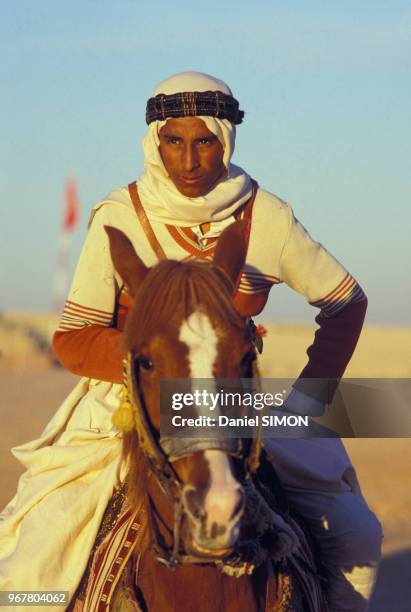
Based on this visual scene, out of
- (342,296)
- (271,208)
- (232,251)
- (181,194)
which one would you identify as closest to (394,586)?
(342,296)

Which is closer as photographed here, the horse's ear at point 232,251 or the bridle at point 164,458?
the bridle at point 164,458

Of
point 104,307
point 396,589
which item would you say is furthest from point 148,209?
point 396,589

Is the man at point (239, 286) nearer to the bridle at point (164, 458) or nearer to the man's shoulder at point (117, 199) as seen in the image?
the man's shoulder at point (117, 199)

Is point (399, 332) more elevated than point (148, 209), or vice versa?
point (148, 209)

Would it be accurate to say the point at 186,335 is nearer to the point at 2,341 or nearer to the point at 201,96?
the point at 201,96

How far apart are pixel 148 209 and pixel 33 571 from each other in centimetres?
150

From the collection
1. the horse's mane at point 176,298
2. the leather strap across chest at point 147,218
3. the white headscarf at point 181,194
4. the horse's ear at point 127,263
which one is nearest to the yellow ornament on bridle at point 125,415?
the horse's mane at point 176,298

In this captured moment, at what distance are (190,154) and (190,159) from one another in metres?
0.02

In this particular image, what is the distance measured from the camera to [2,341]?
4600cm

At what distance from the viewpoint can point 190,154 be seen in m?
5.08

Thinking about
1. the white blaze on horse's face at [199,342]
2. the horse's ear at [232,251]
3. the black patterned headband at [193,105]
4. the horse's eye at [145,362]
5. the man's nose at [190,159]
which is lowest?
the horse's eye at [145,362]

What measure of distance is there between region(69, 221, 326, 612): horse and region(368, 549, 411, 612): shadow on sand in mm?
5671

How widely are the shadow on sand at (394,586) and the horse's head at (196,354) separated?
251 inches

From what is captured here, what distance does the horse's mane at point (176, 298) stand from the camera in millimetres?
4016
